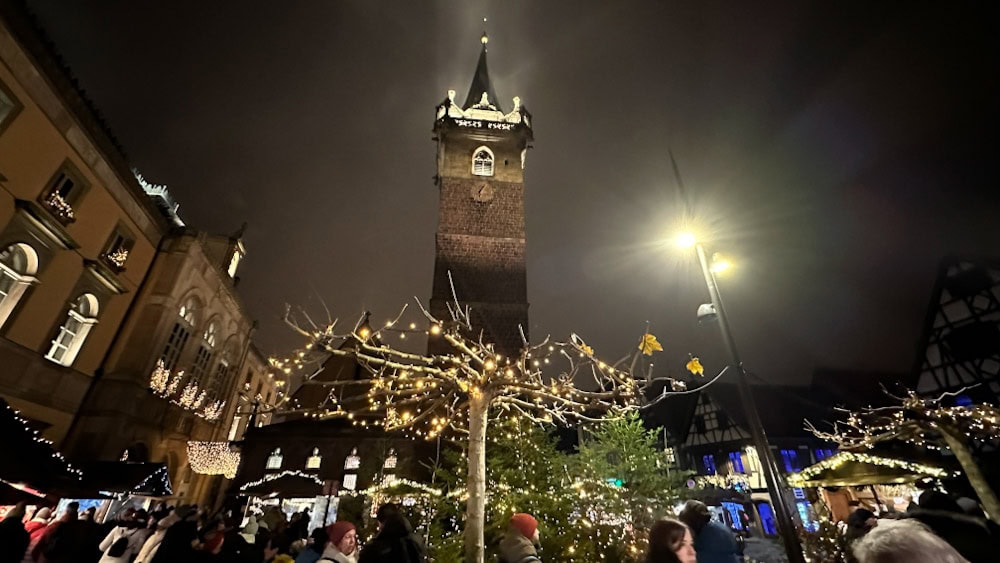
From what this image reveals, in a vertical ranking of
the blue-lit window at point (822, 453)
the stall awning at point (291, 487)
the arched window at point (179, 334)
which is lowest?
the stall awning at point (291, 487)

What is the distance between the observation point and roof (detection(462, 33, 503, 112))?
105 ft

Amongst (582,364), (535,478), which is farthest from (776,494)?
(535,478)

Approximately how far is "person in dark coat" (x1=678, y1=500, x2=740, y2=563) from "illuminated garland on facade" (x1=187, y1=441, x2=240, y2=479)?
21.6 metres

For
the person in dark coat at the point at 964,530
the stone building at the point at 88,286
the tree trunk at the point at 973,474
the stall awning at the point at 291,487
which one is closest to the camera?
the person in dark coat at the point at 964,530

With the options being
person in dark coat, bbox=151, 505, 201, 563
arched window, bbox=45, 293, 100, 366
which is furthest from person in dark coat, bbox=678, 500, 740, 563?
arched window, bbox=45, 293, 100, 366

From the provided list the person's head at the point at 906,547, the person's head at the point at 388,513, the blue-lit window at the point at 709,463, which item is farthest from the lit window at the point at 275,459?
the person's head at the point at 906,547

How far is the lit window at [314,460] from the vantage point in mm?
23734

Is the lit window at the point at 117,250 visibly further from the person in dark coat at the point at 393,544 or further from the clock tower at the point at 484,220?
the person in dark coat at the point at 393,544

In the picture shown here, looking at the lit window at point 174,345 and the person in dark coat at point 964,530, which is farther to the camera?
the lit window at point 174,345

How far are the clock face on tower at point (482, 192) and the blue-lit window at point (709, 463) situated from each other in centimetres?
2207

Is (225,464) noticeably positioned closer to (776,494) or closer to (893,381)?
(776,494)

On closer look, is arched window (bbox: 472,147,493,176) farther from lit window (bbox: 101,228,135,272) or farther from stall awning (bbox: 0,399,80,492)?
stall awning (bbox: 0,399,80,492)

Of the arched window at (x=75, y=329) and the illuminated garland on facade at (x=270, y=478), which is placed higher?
the arched window at (x=75, y=329)

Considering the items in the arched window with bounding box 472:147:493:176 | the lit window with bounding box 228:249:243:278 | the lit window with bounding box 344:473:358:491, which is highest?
the arched window with bounding box 472:147:493:176
